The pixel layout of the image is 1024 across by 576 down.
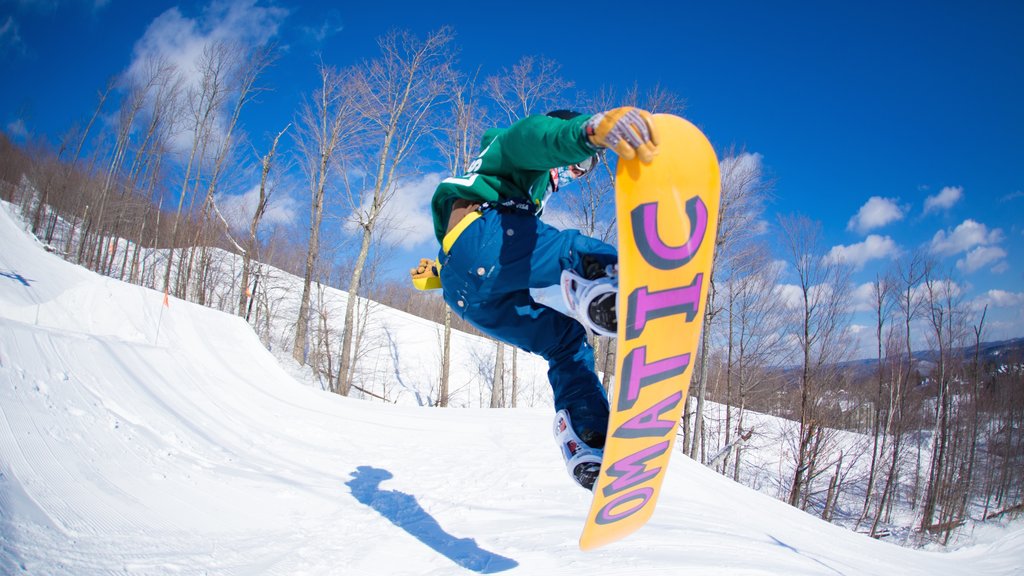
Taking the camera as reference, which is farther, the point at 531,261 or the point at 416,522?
the point at 416,522

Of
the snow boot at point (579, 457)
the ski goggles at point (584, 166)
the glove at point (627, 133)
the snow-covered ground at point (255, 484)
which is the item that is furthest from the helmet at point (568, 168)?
the snow-covered ground at point (255, 484)

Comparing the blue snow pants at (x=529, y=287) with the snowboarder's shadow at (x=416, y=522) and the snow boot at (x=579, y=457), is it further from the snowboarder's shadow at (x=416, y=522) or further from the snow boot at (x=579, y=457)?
the snowboarder's shadow at (x=416, y=522)

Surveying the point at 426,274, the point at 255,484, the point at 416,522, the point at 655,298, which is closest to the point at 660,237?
the point at 655,298

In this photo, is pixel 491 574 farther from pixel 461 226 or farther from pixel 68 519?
pixel 68 519

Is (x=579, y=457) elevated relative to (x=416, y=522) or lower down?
elevated

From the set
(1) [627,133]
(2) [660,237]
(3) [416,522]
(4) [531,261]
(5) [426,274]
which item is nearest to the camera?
(1) [627,133]

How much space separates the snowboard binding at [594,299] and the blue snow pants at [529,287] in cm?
7

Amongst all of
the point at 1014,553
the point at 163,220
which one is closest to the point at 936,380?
the point at 1014,553

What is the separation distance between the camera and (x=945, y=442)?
66.3 ft

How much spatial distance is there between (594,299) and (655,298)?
271 mm

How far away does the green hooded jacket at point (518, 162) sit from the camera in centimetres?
160

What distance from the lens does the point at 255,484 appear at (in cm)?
326

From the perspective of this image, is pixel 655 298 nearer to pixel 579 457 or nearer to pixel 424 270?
pixel 579 457

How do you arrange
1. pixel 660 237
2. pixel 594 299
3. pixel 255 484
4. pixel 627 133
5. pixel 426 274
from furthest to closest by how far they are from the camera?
pixel 255 484 < pixel 426 274 < pixel 594 299 < pixel 660 237 < pixel 627 133
